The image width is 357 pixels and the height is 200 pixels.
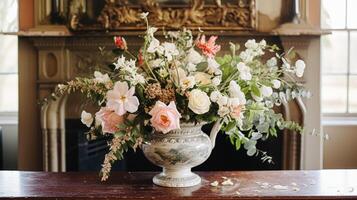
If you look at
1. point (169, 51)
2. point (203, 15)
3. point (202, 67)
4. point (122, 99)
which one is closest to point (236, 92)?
point (202, 67)

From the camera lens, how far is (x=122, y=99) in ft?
5.12

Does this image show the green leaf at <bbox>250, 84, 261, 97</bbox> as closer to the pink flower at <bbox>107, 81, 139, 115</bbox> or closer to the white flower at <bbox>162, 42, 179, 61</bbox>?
the white flower at <bbox>162, 42, 179, 61</bbox>

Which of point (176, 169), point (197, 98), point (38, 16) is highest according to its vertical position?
point (38, 16)

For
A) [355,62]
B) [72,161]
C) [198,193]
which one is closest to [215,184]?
[198,193]

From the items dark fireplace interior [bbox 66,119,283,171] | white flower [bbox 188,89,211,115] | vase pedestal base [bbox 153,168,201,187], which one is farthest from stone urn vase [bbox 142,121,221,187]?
dark fireplace interior [bbox 66,119,283,171]

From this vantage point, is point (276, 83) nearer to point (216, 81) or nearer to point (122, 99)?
point (216, 81)

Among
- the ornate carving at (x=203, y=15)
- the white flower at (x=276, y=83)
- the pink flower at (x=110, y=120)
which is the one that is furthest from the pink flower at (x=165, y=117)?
the ornate carving at (x=203, y=15)

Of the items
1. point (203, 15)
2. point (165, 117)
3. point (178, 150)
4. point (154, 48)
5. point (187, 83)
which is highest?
point (203, 15)

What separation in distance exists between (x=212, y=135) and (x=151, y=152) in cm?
23

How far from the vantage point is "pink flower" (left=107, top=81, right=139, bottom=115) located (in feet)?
5.09

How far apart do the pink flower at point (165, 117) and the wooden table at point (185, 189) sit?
224 mm

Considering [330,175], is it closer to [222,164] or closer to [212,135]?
[212,135]

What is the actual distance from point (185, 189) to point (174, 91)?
0.33 m

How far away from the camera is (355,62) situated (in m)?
4.00
